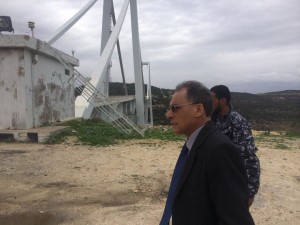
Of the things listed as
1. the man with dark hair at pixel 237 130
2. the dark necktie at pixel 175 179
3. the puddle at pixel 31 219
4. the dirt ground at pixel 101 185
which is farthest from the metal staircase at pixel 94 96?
the dark necktie at pixel 175 179

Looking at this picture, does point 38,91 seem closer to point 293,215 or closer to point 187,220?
point 293,215

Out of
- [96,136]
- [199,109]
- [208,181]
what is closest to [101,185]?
[199,109]

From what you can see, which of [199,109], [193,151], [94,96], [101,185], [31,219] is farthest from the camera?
[94,96]

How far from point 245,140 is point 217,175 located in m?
1.32

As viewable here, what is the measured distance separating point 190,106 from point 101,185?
4.36 meters

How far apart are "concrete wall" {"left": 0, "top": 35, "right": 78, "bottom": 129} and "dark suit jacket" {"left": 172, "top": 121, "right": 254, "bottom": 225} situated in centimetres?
943

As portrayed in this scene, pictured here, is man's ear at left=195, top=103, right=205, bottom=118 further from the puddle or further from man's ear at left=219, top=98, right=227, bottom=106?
the puddle

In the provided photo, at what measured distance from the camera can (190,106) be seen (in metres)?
1.69

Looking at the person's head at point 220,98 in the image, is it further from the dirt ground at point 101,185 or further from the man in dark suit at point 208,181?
the dirt ground at point 101,185

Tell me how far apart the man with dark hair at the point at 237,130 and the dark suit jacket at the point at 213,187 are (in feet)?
3.87

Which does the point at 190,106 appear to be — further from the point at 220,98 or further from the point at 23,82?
the point at 23,82

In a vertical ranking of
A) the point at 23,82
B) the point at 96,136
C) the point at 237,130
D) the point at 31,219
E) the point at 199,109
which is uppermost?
the point at 23,82

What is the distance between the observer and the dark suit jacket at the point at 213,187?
1441 millimetres

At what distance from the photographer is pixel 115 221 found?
422cm
